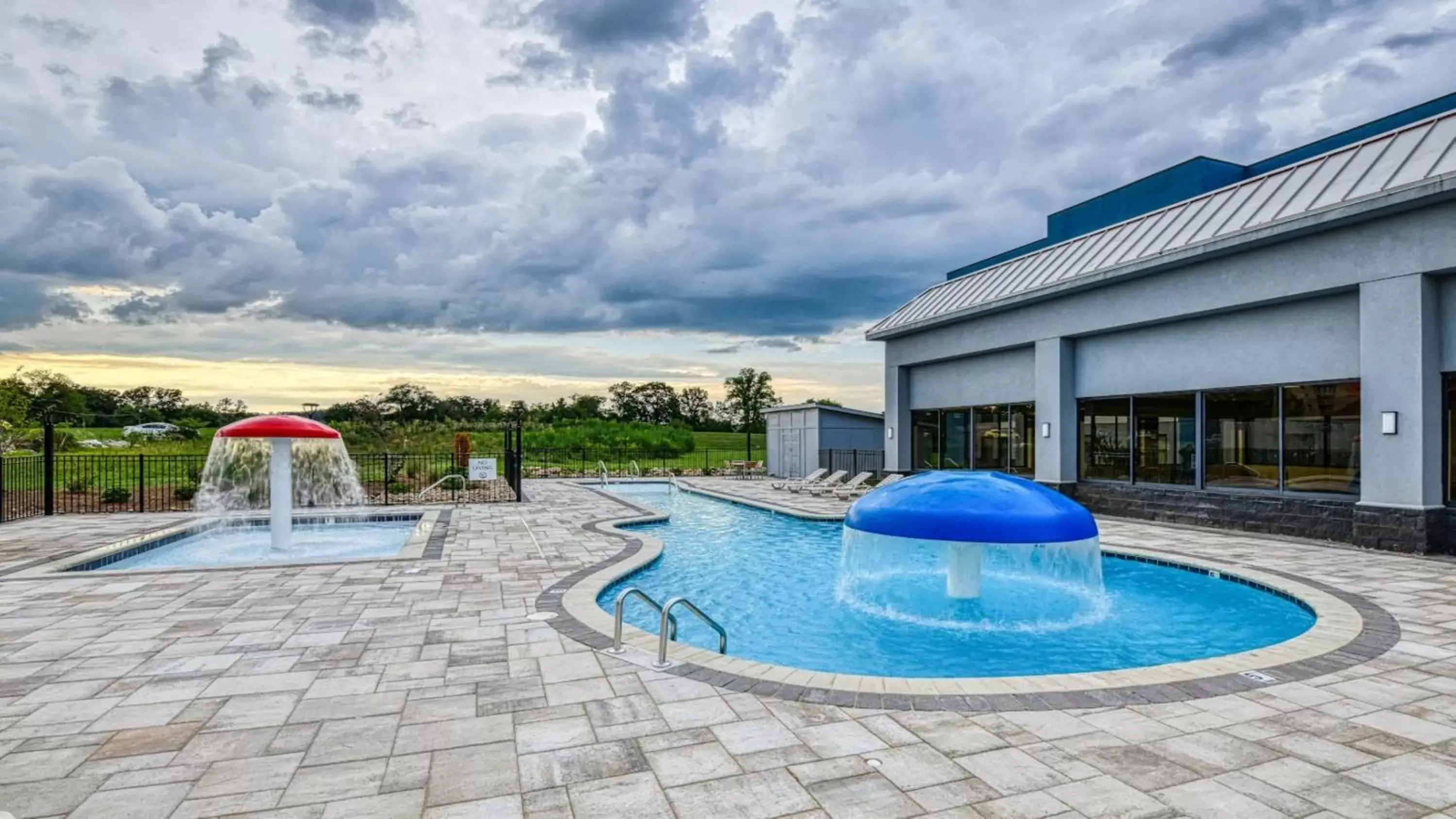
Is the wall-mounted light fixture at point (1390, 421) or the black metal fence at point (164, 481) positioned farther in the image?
the black metal fence at point (164, 481)

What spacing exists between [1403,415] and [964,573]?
6.77 meters

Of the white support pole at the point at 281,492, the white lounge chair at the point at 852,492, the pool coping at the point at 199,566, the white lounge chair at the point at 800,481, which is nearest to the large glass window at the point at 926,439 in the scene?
the white lounge chair at the point at 852,492

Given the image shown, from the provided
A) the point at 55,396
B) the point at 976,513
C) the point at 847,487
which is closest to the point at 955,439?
the point at 847,487

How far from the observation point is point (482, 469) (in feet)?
53.6

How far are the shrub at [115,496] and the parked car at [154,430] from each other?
13.5m

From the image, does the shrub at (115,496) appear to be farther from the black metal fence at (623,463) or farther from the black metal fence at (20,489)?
the black metal fence at (623,463)

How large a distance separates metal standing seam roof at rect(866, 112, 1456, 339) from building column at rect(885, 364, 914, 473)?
116 inches

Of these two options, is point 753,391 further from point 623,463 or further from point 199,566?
point 199,566

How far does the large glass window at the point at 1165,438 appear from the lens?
41.8 feet

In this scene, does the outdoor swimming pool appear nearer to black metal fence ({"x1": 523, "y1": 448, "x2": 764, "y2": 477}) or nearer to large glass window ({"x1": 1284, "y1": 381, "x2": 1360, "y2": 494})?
black metal fence ({"x1": 523, "y1": 448, "x2": 764, "y2": 477})

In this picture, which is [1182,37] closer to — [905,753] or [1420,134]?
[1420,134]

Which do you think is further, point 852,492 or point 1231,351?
point 852,492

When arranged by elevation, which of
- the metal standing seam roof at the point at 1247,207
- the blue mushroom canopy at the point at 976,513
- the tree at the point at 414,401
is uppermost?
the metal standing seam roof at the point at 1247,207

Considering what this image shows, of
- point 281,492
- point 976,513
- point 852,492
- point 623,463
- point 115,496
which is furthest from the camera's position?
point 623,463
